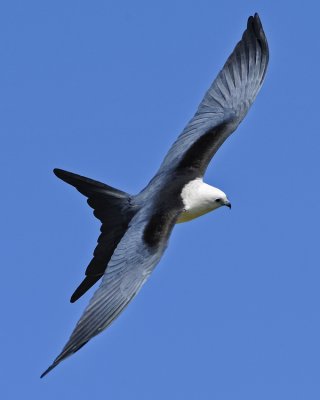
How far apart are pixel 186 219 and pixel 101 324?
3627mm

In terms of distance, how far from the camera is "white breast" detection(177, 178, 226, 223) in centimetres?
1833

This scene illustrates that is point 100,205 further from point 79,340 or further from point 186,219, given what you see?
point 79,340

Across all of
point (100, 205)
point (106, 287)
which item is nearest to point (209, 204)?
point (100, 205)

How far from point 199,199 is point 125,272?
257 cm

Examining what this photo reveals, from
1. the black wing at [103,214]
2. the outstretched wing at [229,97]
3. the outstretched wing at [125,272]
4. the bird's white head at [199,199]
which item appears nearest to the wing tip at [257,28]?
the outstretched wing at [229,97]

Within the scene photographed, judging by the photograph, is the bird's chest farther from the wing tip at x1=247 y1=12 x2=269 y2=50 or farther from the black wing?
the wing tip at x1=247 y1=12 x2=269 y2=50

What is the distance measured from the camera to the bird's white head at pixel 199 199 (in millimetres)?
18344

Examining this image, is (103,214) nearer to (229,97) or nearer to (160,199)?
(160,199)

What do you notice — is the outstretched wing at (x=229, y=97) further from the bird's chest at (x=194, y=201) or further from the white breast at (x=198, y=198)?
the bird's chest at (x=194, y=201)

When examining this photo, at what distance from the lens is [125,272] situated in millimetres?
16344

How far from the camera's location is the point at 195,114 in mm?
20219

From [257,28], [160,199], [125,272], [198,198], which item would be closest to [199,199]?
[198,198]

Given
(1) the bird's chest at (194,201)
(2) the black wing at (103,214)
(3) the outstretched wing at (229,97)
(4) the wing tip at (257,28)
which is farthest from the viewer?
(4) the wing tip at (257,28)

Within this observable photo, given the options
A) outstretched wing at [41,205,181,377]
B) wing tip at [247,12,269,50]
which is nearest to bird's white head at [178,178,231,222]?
outstretched wing at [41,205,181,377]
